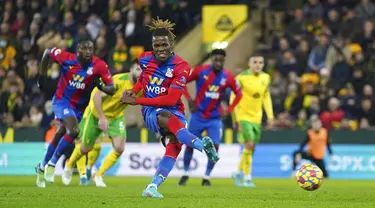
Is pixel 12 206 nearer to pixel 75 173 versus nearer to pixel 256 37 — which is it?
pixel 75 173

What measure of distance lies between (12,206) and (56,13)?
19.4m

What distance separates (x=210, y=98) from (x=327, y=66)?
A: 8.04 meters

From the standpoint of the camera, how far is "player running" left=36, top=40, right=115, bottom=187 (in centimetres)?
1681

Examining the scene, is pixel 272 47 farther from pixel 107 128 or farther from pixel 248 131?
pixel 107 128

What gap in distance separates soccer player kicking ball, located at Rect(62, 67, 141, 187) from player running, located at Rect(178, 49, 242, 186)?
157cm

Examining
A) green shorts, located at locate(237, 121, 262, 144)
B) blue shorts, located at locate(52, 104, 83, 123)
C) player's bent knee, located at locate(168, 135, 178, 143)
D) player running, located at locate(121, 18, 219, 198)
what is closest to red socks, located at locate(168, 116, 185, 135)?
player running, located at locate(121, 18, 219, 198)

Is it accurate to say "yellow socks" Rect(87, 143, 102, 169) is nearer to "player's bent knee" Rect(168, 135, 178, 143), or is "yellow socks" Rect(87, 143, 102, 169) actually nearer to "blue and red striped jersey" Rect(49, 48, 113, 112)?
"blue and red striped jersey" Rect(49, 48, 113, 112)

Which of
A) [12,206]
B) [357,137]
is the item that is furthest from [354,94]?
[12,206]

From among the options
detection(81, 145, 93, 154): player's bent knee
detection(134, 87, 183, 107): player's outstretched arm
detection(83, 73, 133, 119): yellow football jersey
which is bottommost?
detection(81, 145, 93, 154): player's bent knee

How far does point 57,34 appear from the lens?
28750 mm

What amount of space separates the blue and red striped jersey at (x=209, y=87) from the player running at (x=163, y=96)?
5.82m

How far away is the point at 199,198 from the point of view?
43.1 feet

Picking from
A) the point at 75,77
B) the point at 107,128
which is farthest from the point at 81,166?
the point at 75,77

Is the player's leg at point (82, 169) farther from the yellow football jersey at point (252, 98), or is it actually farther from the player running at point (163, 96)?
the player running at point (163, 96)
